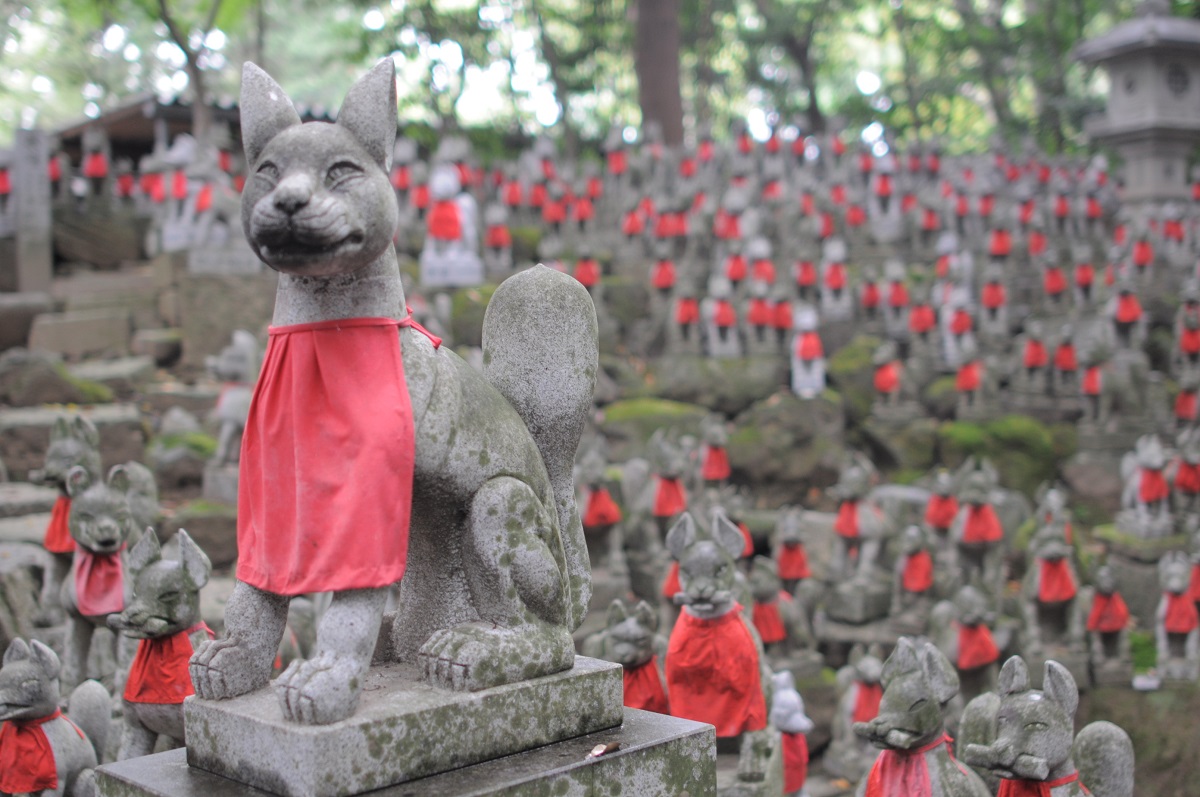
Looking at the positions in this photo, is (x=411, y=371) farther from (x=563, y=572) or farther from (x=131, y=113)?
(x=131, y=113)

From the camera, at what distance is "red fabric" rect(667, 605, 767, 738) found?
16.1 feet

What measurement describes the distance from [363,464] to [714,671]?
104 inches

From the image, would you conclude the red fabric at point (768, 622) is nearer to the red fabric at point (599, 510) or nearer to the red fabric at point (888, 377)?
the red fabric at point (599, 510)

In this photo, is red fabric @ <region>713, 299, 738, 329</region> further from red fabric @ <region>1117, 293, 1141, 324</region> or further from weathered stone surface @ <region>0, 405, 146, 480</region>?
weathered stone surface @ <region>0, 405, 146, 480</region>

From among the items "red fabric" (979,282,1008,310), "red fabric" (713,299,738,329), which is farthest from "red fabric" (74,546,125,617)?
"red fabric" (979,282,1008,310)

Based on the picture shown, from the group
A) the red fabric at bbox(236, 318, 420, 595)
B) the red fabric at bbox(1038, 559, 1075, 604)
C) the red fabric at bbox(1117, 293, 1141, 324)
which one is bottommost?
the red fabric at bbox(1038, 559, 1075, 604)

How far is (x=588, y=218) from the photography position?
19.6 m

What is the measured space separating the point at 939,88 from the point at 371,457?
79.4 feet

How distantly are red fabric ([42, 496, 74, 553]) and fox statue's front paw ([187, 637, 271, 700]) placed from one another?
11.5 feet

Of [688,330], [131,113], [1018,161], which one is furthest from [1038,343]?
[131,113]

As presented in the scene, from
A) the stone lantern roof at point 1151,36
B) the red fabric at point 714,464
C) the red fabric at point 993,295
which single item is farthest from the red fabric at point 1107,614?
the stone lantern roof at point 1151,36

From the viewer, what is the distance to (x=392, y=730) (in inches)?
105

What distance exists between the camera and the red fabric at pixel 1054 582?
27.4 feet

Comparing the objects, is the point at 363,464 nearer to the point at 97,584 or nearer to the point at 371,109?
the point at 371,109
